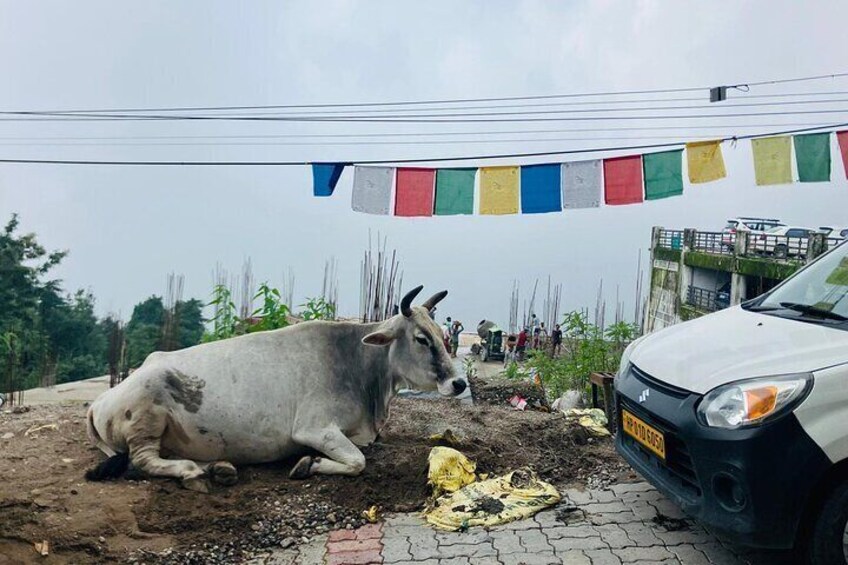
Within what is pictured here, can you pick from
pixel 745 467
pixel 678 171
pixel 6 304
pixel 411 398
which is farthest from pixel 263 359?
pixel 6 304

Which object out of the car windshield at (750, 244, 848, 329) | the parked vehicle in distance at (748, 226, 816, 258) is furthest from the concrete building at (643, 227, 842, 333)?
the car windshield at (750, 244, 848, 329)

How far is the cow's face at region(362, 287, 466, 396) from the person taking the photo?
5.05 metres

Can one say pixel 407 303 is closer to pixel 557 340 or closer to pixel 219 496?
pixel 219 496

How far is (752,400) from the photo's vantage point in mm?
2873

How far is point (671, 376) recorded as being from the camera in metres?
3.38

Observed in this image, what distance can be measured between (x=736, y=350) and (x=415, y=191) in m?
6.67

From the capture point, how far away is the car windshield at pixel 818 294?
337cm

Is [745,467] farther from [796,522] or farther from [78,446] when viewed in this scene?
[78,446]

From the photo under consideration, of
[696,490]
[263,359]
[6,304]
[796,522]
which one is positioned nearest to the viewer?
[796,522]

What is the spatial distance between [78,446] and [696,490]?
4.48 metres

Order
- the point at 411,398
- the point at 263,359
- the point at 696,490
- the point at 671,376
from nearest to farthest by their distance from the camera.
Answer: the point at 696,490, the point at 671,376, the point at 263,359, the point at 411,398

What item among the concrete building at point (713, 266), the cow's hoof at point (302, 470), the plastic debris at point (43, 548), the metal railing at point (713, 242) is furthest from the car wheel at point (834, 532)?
the metal railing at point (713, 242)

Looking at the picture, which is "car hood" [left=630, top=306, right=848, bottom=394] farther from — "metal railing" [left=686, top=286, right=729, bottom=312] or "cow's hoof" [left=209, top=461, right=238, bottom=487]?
"metal railing" [left=686, top=286, right=729, bottom=312]

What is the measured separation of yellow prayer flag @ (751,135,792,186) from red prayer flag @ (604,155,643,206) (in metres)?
1.50
